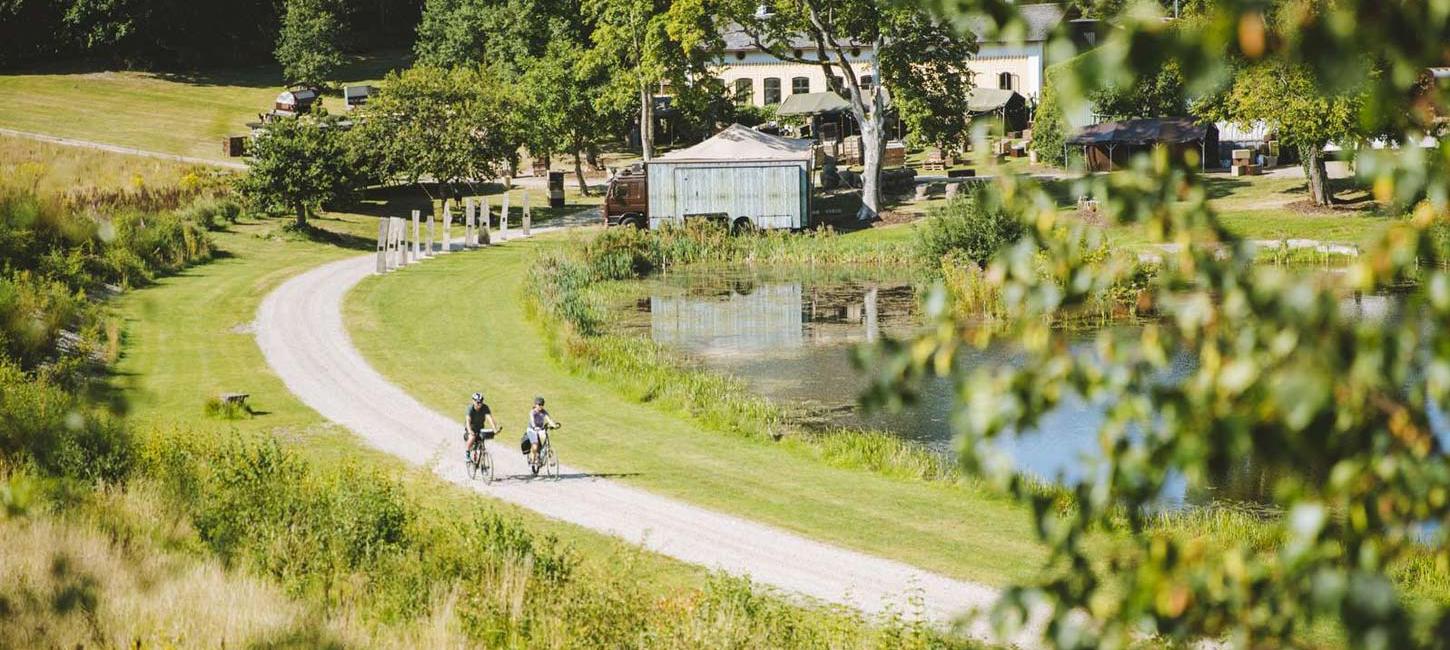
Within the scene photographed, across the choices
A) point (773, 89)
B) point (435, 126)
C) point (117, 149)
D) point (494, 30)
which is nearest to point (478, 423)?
point (435, 126)

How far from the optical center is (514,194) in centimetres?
6438

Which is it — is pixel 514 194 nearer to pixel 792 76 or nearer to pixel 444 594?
pixel 792 76

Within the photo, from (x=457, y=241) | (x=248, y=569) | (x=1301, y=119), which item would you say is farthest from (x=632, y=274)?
(x=248, y=569)

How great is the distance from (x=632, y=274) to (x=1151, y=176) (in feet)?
143

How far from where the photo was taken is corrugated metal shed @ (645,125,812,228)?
53.7 metres

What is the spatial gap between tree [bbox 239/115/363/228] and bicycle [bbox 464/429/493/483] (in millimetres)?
29585

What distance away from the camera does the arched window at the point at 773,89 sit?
82.5m

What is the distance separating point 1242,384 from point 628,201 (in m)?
51.2

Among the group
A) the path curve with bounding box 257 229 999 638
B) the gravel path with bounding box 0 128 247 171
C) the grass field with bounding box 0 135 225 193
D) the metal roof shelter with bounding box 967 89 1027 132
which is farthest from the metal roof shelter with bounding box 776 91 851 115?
the path curve with bounding box 257 229 999 638

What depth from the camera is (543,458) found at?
894 inches

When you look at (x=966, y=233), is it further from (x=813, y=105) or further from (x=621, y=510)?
(x=813, y=105)

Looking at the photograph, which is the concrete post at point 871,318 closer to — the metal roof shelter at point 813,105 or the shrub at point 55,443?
the shrub at point 55,443

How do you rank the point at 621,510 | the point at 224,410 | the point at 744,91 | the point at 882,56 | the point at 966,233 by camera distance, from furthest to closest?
the point at 744,91
the point at 882,56
the point at 966,233
the point at 224,410
the point at 621,510

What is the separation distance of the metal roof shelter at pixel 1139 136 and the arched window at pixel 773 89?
2418cm
